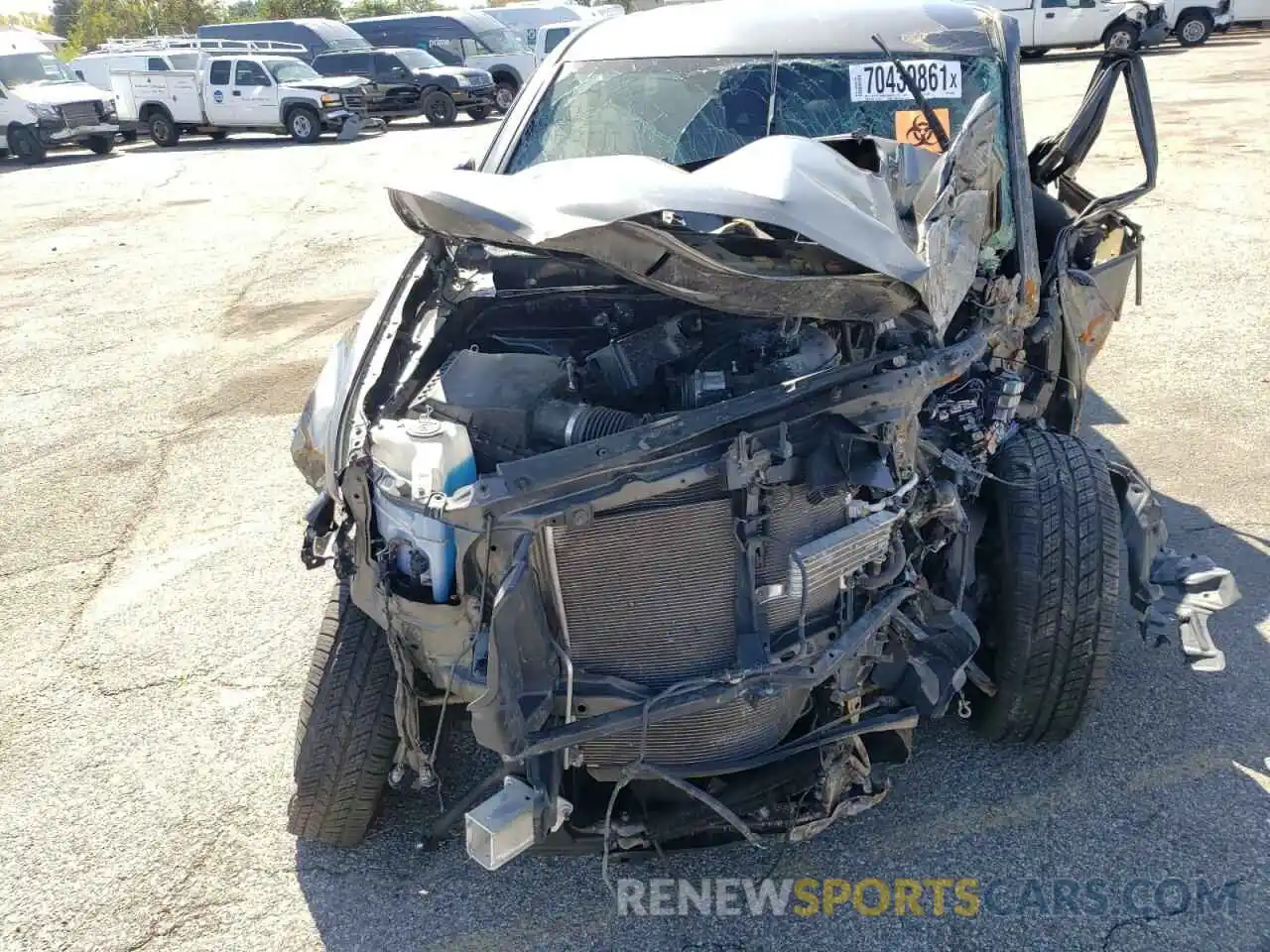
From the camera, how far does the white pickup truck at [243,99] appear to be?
62.1 ft

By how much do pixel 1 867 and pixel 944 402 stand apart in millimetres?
3021

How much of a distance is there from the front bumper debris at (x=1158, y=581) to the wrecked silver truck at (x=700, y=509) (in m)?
0.01

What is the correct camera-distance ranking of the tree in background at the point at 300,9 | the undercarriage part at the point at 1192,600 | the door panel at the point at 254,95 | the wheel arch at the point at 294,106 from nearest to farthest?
the undercarriage part at the point at 1192,600
the wheel arch at the point at 294,106
the door panel at the point at 254,95
the tree in background at the point at 300,9

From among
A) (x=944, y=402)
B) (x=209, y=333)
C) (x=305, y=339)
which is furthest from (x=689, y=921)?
(x=209, y=333)

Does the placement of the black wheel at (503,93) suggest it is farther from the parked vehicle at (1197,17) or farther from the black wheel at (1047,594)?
the black wheel at (1047,594)

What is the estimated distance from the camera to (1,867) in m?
2.80

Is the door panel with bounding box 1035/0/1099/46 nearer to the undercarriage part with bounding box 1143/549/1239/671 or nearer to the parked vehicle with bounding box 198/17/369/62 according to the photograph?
the parked vehicle with bounding box 198/17/369/62

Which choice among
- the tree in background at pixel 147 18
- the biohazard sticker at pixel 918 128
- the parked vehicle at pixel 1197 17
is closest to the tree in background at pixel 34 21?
the tree in background at pixel 147 18

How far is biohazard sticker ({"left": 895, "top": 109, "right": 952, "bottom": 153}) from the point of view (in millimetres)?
3574

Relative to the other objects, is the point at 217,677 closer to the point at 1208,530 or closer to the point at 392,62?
the point at 1208,530

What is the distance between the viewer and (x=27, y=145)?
707 inches

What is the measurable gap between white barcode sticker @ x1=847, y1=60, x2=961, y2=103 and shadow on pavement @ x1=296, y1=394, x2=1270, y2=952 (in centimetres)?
219

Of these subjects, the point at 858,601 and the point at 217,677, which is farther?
the point at 217,677

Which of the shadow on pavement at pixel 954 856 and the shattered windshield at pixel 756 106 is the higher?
the shattered windshield at pixel 756 106
